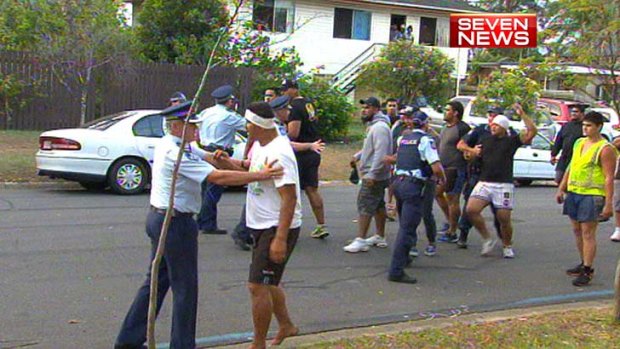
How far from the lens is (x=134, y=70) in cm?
2039

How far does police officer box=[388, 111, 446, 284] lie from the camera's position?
7.61m

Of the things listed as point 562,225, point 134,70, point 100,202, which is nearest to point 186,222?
point 100,202

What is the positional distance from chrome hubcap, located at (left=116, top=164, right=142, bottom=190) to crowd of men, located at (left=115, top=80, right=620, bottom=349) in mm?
2764

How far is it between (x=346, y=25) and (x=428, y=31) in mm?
4104

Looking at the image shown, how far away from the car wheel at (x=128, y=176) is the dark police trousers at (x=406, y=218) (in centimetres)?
586

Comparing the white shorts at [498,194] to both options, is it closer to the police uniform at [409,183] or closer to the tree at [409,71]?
the police uniform at [409,183]

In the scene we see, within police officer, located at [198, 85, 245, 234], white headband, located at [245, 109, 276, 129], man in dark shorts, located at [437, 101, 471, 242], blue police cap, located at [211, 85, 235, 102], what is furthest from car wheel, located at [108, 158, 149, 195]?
white headband, located at [245, 109, 276, 129]

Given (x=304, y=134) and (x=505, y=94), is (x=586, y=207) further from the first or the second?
(x=505, y=94)

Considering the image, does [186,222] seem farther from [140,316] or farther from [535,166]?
[535,166]

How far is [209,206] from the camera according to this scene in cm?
947

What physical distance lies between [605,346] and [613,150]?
267cm

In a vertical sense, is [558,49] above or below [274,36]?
below

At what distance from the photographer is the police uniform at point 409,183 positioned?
7.61m

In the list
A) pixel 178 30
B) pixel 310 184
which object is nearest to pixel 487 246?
pixel 310 184
